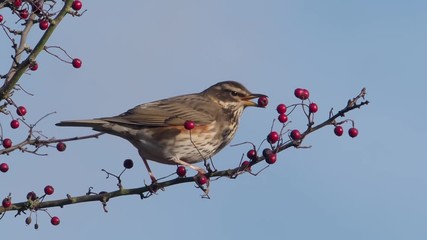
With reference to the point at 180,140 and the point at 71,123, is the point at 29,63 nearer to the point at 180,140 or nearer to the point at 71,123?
the point at 71,123

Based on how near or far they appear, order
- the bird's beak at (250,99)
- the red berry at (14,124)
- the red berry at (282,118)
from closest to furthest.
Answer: the red berry at (282,118)
the red berry at (14,124)
the bird's beak at (250,99)

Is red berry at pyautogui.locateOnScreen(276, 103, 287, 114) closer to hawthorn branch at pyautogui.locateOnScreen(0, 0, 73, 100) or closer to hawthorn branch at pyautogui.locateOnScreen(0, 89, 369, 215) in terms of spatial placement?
hawthorn branch at pyautogui.locateOnScreen(0, 89, 369, 215)

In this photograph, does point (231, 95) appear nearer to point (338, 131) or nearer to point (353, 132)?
point (353, 132)

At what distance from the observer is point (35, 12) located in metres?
6.17

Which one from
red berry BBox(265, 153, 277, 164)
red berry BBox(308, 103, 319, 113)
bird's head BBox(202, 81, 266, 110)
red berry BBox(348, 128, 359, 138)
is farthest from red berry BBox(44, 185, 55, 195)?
bird's head BBox(202, 81, 266, 110)

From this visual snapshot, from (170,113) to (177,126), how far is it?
0.38m

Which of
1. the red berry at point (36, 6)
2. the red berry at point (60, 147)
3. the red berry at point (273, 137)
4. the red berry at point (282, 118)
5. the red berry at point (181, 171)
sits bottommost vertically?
the red berry at point (273, 137)

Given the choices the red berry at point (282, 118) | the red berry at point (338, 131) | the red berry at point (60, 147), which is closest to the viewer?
the red berry at point (338, 131)

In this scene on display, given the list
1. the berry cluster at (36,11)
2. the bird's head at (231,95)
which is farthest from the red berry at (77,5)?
the bird's head at (231,95)

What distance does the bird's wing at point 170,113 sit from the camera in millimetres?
8055

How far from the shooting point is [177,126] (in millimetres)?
8250

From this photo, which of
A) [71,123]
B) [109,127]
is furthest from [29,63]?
[109,127]

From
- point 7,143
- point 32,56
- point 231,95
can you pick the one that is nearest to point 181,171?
point 7,143

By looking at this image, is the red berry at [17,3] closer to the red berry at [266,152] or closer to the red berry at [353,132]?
the red berry at [266,152]
